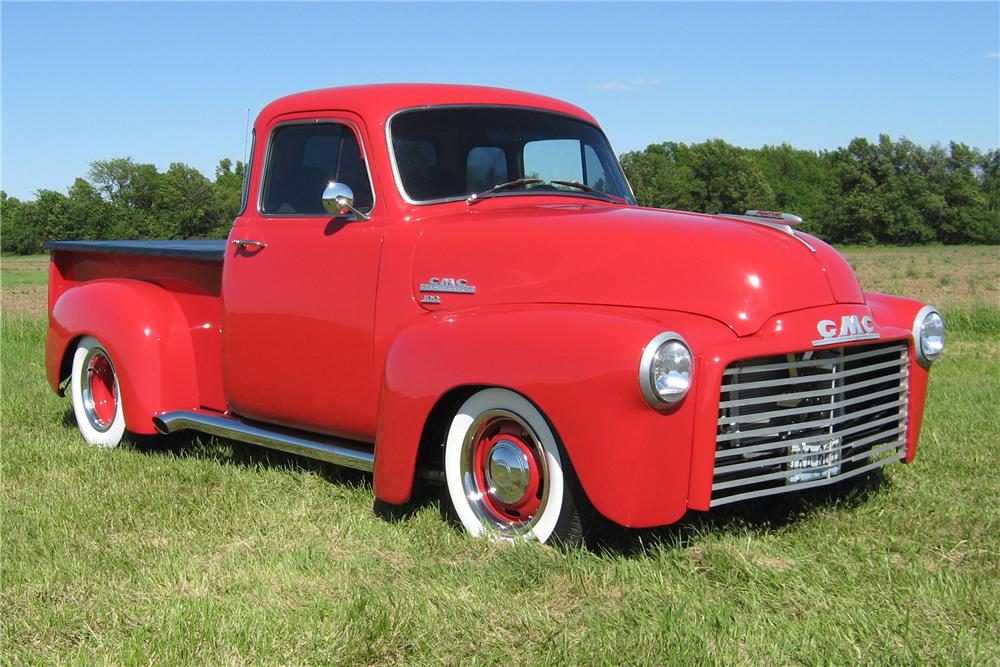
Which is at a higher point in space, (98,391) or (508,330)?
(508,330)

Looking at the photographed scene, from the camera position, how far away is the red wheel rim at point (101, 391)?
19.0 feet

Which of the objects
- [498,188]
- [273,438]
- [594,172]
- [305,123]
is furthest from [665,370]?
[305,123]

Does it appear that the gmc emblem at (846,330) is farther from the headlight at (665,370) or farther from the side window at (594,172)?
the side window at (594,172)

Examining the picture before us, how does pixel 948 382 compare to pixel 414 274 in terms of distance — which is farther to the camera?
pixel 948 382

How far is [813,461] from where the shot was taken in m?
3.56

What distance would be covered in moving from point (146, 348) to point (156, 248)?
2.18 feet

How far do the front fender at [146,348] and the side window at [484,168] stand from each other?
1915 millimetres

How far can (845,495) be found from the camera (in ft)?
14.2

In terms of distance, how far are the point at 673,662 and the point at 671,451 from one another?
29.7 inches

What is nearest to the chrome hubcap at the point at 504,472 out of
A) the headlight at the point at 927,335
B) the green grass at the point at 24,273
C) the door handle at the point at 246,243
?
the door handle at the point at 246,243

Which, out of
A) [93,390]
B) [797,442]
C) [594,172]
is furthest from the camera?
[93,390]

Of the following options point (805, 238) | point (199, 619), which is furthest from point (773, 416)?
point (199, 619)

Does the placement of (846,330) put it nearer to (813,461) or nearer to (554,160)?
(813,461)

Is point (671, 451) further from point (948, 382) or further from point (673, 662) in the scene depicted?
point (948, 382)
